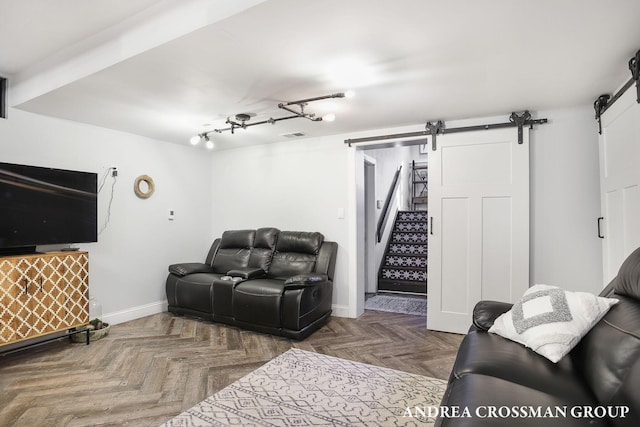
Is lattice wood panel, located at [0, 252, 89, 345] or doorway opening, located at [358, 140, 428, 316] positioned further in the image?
doorway opening, located at [358, 140, 428, 316]

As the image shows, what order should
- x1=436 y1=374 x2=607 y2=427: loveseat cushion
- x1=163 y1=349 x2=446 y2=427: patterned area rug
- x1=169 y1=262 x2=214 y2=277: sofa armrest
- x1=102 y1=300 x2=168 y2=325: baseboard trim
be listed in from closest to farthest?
x1=436 y1=374 x2=607 y2=427: loveseat cushion < x1=163 y1=349 x2=446 y2=427: patterned area rug < x1=102 y1=300 x2=168 y2=325: baseboard trim < x1=169 y1=262 x2=214 y2=277: sofa armrest

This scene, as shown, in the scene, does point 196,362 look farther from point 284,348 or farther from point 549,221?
point 549,221

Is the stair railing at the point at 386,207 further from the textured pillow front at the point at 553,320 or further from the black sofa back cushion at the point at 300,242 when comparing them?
the textured pillow front at the point at 553,320

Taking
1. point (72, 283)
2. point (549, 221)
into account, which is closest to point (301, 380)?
point (72, 283)

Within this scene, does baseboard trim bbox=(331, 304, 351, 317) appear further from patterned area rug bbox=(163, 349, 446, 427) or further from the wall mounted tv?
the wall mounted tv

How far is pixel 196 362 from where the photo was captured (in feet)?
9.06

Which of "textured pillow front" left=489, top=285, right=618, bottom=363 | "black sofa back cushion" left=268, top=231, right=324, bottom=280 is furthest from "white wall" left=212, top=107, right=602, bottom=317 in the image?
"textured pillow front" left=489, top=285, right=618, bottom=363

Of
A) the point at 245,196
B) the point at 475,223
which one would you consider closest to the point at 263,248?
the point at 245,196

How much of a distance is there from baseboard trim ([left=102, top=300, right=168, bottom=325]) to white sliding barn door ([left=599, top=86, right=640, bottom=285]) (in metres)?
4.77

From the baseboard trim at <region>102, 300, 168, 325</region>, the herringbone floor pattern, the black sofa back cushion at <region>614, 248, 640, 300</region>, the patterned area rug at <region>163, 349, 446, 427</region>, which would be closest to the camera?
the black sofa back cushion at <region>614, 248, 640, 300</region>

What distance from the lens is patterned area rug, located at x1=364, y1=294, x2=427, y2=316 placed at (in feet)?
14.3

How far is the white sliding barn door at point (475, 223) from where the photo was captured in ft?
10.6

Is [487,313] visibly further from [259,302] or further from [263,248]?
[263,248]

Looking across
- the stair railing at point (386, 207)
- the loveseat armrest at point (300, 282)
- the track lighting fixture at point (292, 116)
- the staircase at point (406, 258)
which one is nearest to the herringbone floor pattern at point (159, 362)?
the loveseat armrest at point (300, 282)
